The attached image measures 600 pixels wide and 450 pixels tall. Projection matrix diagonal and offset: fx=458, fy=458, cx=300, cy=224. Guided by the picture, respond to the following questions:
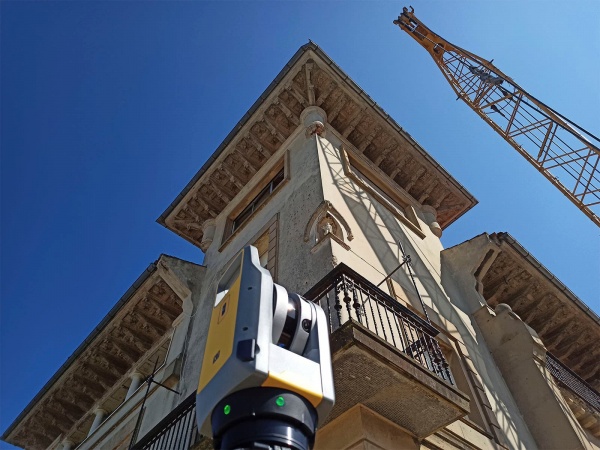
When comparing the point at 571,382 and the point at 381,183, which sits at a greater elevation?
the point at 381,183

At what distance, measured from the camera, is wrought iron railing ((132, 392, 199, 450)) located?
6.53 metres

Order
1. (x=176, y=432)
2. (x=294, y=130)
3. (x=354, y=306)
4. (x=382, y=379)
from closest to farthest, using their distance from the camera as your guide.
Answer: (x=382, y=379) → (x=354, y=306) → (x=176, y=432) → (x=294, y=130)

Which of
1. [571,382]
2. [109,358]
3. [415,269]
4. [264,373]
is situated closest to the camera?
[264,373]

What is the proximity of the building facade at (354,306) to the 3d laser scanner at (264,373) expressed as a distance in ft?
10.1

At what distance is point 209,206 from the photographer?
15438 mm

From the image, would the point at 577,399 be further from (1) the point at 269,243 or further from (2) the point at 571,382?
(1) the point at 269,243

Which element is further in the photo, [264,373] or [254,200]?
[254,200]

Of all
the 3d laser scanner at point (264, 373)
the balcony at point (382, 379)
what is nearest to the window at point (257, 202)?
the balcony at point (382, 379)

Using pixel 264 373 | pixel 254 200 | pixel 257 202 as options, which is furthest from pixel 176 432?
pixel 254 200

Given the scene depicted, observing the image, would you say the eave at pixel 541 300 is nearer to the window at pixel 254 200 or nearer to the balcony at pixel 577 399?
the balcony at pixel 577 399

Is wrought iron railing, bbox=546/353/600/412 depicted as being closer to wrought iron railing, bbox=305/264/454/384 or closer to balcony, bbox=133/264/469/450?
wrought iron railing, bbox=305/264/454/384

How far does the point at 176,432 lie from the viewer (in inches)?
270

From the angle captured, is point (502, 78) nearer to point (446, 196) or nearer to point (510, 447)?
point (446, 196)

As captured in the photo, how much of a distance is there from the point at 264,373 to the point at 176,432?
628cm
